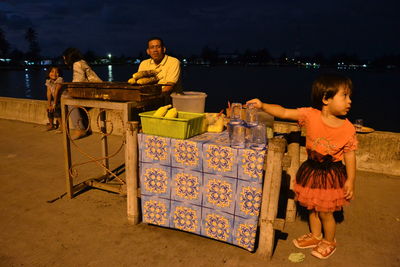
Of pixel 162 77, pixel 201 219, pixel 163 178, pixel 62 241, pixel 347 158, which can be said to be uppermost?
pixel 162 77

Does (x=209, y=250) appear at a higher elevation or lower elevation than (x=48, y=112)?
lower

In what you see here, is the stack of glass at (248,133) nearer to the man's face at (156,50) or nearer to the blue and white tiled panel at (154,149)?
the blue and white tiled panel at (154,149)

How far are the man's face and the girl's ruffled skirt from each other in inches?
120

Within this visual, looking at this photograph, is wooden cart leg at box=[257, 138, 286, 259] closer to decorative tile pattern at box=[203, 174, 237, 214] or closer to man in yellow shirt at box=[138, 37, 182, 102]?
decorative tile pattern at box=[203, 174, 237, 214]

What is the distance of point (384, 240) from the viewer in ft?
11.5

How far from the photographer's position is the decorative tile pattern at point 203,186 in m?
2.93

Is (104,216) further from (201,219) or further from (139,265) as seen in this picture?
(201,219)

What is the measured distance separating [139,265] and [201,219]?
31.7 inches

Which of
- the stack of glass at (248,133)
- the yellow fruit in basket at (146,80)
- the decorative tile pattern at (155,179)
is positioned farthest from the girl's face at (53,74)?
the stack of glass at (248,133)

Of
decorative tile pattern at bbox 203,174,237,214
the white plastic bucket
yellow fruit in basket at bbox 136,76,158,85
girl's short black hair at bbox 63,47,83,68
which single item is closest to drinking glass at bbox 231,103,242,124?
the white plastic bucket

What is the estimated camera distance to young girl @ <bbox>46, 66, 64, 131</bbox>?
852cm

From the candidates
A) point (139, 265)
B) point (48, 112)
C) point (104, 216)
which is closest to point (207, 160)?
point (139, 265)

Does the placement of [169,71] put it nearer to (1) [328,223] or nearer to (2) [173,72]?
(2) [173,72]

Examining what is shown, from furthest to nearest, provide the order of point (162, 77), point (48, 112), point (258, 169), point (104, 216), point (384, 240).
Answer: point (48, 112) < point (162, 77) < point (104, 216) < point (384, 240) < point (258, 169)
